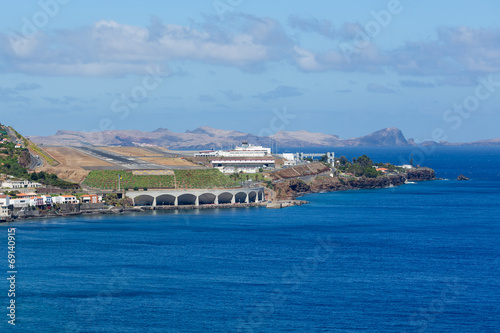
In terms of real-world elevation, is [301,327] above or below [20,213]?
below

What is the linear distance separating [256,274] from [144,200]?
39.9 metres

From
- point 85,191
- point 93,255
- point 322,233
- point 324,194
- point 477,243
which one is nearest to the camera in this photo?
point 93,255

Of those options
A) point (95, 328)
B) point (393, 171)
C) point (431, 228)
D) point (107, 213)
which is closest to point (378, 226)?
point (431, 228)

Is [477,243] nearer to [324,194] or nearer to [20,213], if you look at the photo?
[20,213]

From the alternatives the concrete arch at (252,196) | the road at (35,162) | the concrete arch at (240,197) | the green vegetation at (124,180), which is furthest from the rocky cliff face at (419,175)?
the road at (35,162)

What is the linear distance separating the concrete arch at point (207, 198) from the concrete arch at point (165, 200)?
135 inches

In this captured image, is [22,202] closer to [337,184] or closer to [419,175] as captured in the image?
[337,184]

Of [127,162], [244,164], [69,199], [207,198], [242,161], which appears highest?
[242,161]

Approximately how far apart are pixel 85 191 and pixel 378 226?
33551mm

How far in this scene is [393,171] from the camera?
451 ft

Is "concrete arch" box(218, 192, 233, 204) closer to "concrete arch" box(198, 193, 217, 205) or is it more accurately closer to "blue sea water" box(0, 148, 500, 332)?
"concrete arch" box(198, 193, 217, 205)

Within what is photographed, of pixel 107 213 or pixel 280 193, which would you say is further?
pixel 280 193

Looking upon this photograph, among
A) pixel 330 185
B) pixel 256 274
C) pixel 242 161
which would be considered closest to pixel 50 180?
pixel 242 161

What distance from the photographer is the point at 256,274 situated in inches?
1898
